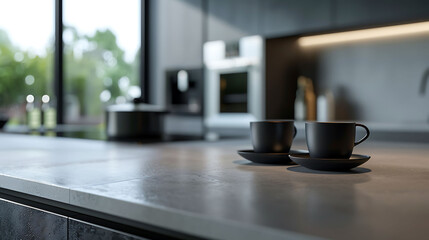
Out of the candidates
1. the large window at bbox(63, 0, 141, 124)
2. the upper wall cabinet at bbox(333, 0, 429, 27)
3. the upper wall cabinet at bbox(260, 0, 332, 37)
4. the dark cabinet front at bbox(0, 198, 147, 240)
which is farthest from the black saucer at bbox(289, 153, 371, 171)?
the large window at bbox(63, 0, 141, 124)

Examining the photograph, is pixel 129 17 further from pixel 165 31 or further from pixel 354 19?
pixel 354 19

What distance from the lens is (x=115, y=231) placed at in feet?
1.82

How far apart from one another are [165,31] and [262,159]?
11.2ft

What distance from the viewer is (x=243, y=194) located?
0.56 m

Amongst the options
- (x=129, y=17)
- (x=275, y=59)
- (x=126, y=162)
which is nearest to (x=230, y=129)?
(x=275, y=59)

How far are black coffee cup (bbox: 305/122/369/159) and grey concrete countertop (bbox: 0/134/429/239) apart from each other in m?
0.04

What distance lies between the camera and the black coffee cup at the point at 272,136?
0.86 m

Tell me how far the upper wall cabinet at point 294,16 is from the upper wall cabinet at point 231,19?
10cm

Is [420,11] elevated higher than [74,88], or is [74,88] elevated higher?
[420,11]

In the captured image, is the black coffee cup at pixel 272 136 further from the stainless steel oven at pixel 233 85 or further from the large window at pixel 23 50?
the large window at pixel 23 50

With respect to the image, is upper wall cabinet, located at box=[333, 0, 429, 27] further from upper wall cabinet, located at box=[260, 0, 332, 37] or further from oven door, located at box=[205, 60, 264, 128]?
oven door, located at box=[205, 60, 264, 128]

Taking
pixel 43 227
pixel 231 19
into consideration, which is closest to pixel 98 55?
pixel 231 19

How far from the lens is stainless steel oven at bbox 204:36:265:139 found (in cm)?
329

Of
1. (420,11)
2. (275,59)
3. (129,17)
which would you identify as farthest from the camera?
(129,17)
